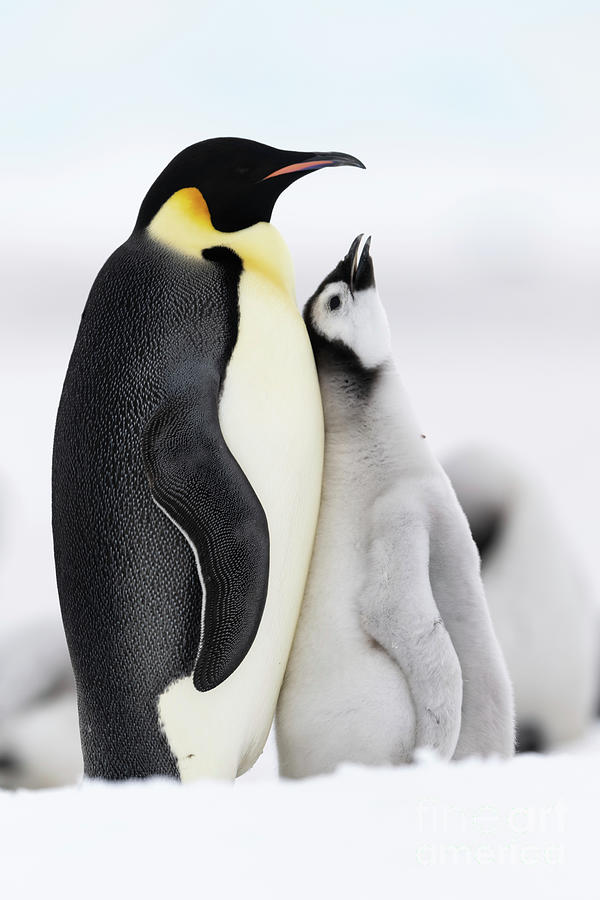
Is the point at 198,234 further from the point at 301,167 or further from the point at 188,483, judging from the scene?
the point at 188,483

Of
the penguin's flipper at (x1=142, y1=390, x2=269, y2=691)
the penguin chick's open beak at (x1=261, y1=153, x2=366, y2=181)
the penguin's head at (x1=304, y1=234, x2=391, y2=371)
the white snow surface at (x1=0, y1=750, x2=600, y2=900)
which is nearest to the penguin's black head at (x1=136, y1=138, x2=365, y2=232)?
the penguin chick's open beak at (x1=261, y1=153, x2=366, y2=181)

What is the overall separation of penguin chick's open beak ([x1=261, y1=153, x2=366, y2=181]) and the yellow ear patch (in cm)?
8

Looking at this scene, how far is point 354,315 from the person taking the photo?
1.49 m

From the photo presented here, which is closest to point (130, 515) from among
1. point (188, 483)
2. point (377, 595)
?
point (188, 483)

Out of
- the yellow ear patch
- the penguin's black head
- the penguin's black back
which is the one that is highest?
the penguin's black head

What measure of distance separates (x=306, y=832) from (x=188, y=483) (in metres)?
0.38

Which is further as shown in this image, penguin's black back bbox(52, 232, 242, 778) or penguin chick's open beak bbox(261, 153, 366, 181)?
penguin chick's open beak bbox(261, 153, 366, 181)

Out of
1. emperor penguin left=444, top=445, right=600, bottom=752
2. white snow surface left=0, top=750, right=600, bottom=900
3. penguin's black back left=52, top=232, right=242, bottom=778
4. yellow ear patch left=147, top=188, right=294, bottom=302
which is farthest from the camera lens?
emperor penguin left=444, top=445, right=600, bottom=752

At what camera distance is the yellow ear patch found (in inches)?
56.2

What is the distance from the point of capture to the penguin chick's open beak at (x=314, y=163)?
4.77 ft

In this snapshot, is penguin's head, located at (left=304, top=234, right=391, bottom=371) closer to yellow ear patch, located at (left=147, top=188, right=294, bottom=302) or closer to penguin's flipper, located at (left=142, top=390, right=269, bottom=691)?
yellow ear patch, located at (left=147, top=188, right=294, bottom=302)

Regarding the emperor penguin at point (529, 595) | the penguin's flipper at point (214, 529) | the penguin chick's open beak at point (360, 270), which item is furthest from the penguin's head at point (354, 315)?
the emperor penguin at point (529, 595)

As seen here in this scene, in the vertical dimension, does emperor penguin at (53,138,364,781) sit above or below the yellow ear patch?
below

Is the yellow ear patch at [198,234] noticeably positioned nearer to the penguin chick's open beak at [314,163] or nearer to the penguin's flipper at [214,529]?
the penguin chick's open beak at [314,163]
